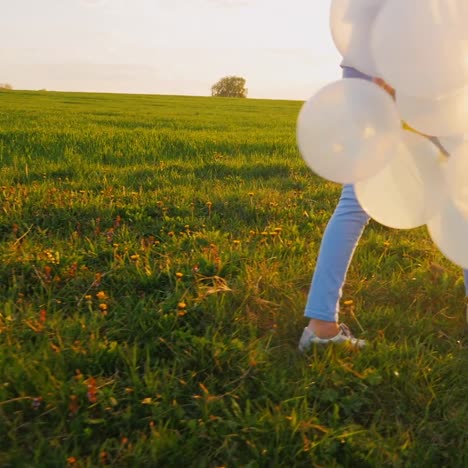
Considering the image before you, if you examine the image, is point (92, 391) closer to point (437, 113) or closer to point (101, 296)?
point (101, 296)

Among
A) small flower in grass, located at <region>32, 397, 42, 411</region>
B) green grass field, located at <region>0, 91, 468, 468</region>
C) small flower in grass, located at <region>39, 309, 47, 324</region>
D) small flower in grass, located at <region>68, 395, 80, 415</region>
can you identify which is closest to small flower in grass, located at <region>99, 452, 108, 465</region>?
green grass field, located at <region>0, 91, 468, 468</region>

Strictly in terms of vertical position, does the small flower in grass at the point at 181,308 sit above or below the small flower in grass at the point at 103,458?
above

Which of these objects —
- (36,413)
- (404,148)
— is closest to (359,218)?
(404,148)

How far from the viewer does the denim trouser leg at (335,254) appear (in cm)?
217

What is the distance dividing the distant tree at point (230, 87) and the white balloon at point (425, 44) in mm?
64038

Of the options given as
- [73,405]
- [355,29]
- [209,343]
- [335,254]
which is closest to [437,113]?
[355,29]

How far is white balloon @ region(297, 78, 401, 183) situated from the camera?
1.70 meters

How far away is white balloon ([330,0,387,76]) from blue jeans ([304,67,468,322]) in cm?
52

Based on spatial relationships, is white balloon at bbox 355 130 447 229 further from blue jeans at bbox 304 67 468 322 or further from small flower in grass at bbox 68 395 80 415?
small flower in grass at bbox 68 395 80 415

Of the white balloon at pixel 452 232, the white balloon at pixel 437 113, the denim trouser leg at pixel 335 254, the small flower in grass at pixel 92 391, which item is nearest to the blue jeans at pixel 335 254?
the denim trouser leg at pixel 335 254

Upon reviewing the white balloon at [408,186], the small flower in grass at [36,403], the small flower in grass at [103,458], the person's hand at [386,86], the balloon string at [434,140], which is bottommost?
the small flower in grass at [103,458]

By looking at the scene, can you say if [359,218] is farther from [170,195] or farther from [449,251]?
[170,195]

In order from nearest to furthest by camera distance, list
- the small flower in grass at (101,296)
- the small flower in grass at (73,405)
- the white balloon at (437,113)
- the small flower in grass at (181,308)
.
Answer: the white balloon at (437,113) → the small flower in grass at (73,405) → the small flower in grass at (181,308) → the small flower in grass at (101,296)

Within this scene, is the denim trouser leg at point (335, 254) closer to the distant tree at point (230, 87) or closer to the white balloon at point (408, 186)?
the white balloon at point (408, 186)
